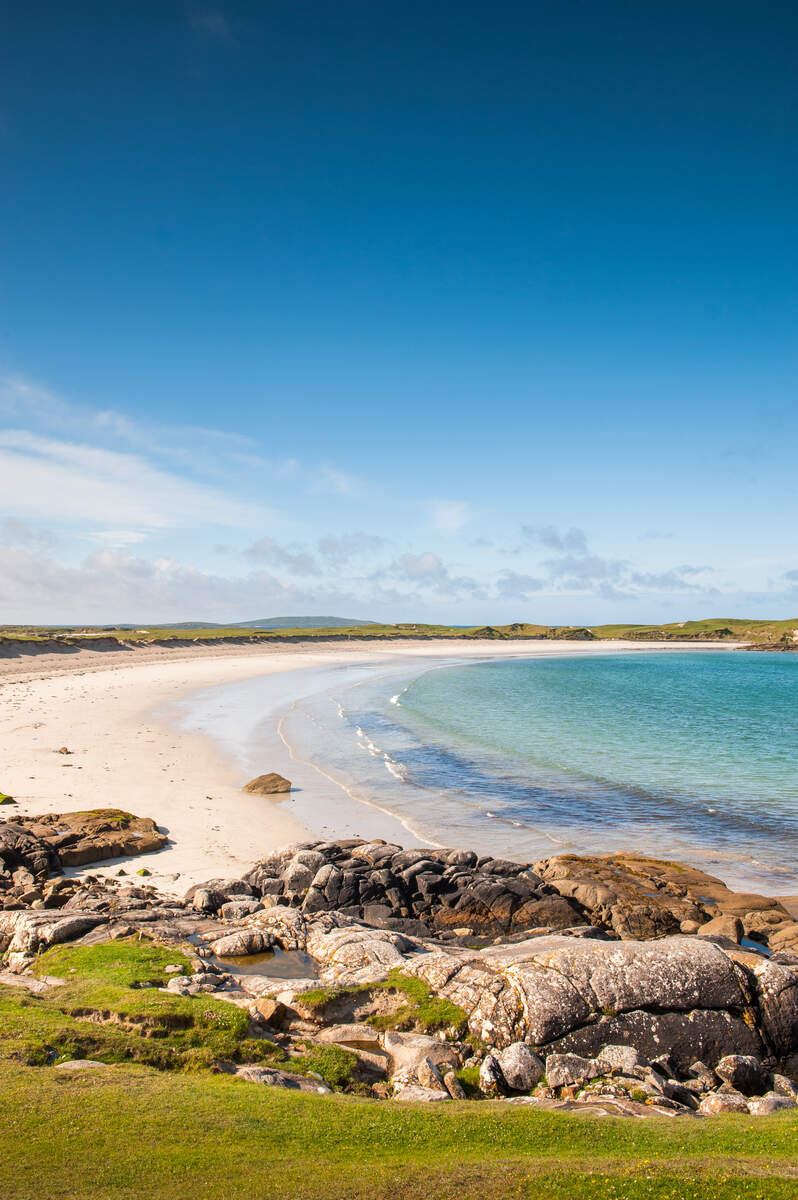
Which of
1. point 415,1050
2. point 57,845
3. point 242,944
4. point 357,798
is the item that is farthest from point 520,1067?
point 357,798

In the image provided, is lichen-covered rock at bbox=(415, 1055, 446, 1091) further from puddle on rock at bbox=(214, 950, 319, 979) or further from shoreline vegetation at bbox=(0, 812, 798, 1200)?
puddle on rock at bbox=(214, 950, 319, 979)

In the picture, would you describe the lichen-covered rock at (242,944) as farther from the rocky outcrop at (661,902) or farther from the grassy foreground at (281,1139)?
the rocky outcrop at (661,902)

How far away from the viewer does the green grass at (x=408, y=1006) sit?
1201 cm

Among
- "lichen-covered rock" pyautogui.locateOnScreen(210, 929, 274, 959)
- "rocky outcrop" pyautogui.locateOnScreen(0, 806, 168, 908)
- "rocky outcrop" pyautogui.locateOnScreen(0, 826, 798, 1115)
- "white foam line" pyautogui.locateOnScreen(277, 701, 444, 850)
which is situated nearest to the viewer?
"rocky outcrop" pyautogui.locateOnScreen(0, 826, 798, 1115)

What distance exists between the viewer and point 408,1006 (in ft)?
40.8

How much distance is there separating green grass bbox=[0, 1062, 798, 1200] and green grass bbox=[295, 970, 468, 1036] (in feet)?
8.57

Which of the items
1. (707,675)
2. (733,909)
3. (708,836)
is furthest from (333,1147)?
(707,675)

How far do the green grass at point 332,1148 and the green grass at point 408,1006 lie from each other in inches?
103

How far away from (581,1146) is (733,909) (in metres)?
13.5

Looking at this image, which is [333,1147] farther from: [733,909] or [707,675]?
[707,675]

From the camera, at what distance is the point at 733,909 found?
764 inches

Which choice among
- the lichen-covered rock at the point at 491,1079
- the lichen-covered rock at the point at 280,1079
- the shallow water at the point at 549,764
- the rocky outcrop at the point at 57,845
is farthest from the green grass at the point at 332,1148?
the shallow water at the point at 549,764

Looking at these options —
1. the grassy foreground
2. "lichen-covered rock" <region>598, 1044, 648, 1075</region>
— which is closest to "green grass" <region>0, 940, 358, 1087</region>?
the grassy foreground

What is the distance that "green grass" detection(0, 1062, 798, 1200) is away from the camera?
6961 millimetres
